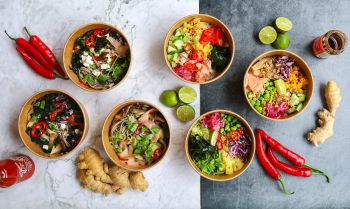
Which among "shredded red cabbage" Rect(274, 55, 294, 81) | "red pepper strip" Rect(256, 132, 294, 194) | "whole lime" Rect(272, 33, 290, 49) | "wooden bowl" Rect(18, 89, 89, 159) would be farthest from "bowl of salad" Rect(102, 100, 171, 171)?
"whole lime" Rect(272, 33, 290, 49)

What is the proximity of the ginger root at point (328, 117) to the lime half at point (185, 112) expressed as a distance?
4.31ft

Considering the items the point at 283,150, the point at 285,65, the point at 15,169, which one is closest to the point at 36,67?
the point at 15,169

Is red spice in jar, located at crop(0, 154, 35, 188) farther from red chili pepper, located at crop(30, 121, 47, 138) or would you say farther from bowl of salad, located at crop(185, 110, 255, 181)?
bowl of salad, located at crop(185, 110, 255, 181)

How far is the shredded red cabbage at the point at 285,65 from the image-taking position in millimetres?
3861

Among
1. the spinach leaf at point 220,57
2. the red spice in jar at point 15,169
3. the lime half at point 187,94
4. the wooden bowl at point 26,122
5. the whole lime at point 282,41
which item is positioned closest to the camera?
the red spice in jar at point 15,169

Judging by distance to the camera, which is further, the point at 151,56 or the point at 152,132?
the point at 151,56

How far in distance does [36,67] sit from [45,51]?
0.63ft

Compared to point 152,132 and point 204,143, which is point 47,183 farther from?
point 204,143

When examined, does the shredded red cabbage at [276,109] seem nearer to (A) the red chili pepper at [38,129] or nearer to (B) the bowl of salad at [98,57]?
(B) the bowl of salad at [98,57]

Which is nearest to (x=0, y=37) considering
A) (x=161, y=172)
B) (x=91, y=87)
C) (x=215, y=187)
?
(x=91, y=87)

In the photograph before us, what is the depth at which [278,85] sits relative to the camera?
151 inches

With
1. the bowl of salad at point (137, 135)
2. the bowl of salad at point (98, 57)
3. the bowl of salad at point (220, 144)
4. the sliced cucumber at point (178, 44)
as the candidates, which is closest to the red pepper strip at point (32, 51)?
the bowl of salad at point (98, 57)

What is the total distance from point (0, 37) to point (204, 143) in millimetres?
2453

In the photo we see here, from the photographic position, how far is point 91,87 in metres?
3.82
